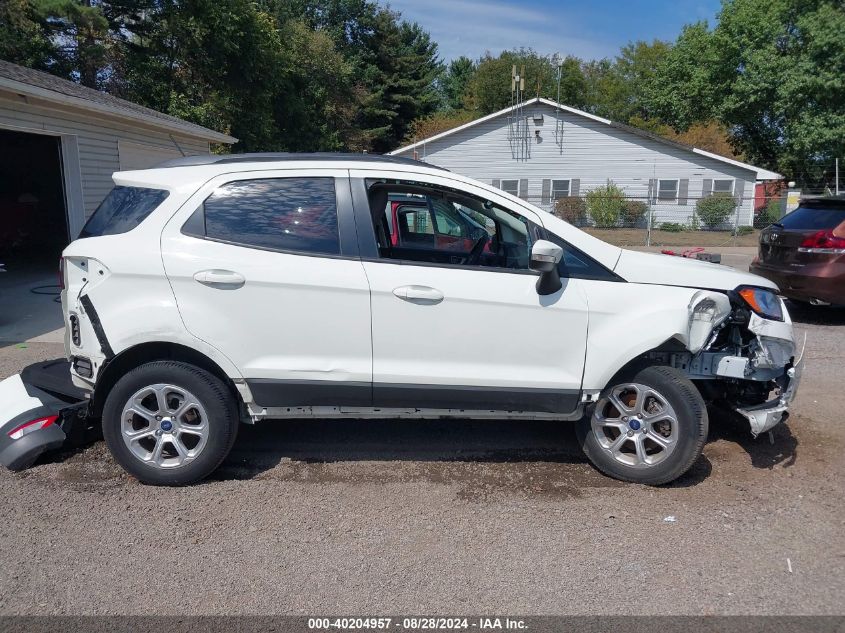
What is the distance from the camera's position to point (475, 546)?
3.56m

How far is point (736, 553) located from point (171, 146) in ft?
52.5

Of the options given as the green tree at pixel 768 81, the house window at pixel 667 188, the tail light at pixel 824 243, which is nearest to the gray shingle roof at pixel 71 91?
the tail light at pixel 824 243

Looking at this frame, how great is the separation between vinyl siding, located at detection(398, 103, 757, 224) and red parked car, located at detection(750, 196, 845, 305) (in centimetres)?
2339

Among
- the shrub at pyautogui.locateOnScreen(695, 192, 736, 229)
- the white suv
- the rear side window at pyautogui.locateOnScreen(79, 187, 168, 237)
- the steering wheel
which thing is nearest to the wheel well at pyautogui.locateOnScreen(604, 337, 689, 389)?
the white suv

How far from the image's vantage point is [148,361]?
4180 mm

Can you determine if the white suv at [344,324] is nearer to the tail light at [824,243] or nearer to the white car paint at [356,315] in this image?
the white car paint at [356,315]

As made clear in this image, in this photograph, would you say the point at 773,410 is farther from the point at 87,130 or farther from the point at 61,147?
the point at 87,130

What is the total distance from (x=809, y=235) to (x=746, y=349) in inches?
195

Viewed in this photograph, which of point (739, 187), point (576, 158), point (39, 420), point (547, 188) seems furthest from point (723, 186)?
point (39, 420)

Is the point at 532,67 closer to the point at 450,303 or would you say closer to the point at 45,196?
the point at 45,196

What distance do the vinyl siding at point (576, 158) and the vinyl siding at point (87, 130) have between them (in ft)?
65.0

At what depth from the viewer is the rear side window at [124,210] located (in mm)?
4176

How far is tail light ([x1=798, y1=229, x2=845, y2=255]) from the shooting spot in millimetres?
8219

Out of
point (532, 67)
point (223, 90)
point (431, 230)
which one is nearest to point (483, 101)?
point (532, 67)
